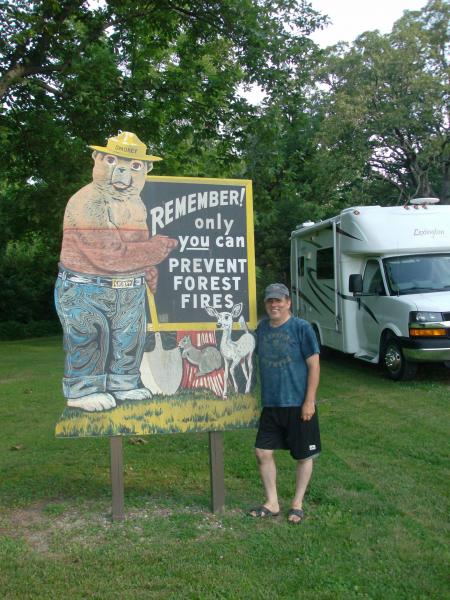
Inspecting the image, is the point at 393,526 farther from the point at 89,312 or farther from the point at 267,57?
the point at 267,57

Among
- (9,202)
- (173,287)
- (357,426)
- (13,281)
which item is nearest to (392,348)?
(357,426)

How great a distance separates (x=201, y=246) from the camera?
491 centimetres

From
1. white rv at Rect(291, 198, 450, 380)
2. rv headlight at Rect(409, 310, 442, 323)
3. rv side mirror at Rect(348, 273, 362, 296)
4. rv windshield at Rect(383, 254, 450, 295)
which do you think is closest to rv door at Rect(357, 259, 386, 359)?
white rv at Rect(291, 198, 450, 380)

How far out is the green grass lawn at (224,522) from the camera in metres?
3.66

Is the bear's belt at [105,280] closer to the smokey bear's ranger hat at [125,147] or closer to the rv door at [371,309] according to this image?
the smokey bear's ranger hat at [125,147]

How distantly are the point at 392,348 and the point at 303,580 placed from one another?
7.44m

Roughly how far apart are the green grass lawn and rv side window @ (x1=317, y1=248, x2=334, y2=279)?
5.28 meters

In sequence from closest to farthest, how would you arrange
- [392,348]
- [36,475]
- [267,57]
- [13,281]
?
[36,475] → [392,348] → [267,57] → [13,281]

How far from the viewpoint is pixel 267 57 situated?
13.2 meters

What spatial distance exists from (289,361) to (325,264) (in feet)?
28.3

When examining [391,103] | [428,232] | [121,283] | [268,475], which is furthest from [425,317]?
[391,103]

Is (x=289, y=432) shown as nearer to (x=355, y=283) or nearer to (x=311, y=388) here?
(x=311, y=388)

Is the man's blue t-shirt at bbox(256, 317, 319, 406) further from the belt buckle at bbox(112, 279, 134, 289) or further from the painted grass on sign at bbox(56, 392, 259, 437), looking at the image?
the belt buckle at bbox(112, 279, 134, 289)

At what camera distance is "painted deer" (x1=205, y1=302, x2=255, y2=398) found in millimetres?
4848
